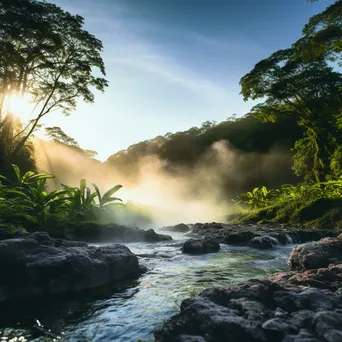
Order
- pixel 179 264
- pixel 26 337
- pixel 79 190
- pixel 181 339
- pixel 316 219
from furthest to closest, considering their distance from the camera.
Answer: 1. pixel 316 219
2. pixel 79 190
3. pixel 179 264
4. pixel 26 337
5. pixel 181 339

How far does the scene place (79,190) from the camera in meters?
14.2

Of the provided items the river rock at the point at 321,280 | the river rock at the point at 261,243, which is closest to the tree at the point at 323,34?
the river rock at the point at 261,243

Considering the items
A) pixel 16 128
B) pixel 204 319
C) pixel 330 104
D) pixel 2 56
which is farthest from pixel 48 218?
pixel 330 104

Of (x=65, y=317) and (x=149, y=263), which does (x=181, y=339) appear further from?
(x=149, y=263)

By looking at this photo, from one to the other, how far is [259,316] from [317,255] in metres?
4.36

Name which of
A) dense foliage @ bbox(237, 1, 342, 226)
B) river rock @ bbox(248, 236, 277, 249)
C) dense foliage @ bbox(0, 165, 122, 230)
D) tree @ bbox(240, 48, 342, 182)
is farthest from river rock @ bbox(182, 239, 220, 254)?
tree @ bbox(240, 48, 342, 182)

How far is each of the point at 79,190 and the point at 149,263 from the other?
7.55m

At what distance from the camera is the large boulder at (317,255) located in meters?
6.33

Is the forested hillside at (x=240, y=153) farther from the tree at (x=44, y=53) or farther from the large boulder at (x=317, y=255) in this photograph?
the large boulder at (x=317, y=255)

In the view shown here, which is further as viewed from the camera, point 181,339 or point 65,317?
point 65,317

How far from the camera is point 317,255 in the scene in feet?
21.2

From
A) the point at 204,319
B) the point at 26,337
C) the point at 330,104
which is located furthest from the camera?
the point at 330,104

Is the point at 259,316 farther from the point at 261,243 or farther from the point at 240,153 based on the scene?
the point at 240,153

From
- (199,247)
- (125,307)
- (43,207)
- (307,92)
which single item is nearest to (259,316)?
(125,307)
